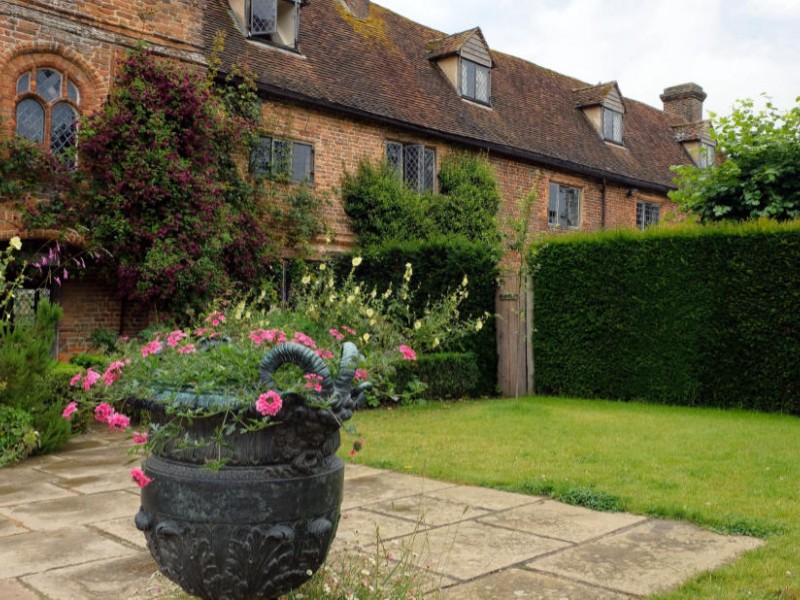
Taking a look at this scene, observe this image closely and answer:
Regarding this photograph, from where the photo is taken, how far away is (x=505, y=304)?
13.5 m

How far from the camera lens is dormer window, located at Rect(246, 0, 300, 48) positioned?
1534 cm

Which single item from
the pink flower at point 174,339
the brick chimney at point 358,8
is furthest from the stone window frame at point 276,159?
the pink flower at point 174,339

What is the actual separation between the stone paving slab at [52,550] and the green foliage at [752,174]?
11.4 metres

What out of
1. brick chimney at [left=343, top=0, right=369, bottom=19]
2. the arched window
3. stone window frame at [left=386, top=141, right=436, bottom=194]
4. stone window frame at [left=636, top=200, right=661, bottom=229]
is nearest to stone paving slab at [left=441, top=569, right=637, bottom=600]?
the arched window

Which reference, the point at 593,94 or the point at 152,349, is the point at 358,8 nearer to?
the point at 593,94

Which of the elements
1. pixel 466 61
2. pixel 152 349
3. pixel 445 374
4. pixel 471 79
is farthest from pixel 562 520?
pixel 466 61

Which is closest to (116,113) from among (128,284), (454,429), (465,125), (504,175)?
(128,284)

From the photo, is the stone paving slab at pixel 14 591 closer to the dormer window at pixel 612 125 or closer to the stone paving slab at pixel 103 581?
the stone paving slab at pixel 103 581

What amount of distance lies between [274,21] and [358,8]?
14.9 feet

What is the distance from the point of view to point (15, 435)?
7.43m

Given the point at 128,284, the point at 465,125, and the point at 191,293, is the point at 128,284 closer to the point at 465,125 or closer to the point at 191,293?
the point at 191,293

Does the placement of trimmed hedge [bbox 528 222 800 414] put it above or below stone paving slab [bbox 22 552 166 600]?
above

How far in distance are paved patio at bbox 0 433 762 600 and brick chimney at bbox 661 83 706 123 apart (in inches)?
1080

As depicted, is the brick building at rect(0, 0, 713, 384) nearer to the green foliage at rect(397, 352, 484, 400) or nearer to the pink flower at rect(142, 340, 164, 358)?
the green foliage at rect(397, 352, 484, 400)
